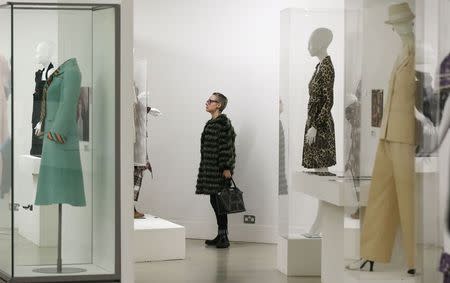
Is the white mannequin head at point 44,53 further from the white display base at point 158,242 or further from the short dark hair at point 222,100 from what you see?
Result: the short dark hair at point 222,100

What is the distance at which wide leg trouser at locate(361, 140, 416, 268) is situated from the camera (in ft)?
18.9

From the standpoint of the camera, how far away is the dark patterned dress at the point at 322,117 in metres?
8.58

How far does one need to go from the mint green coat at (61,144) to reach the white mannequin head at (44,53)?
0.10 m

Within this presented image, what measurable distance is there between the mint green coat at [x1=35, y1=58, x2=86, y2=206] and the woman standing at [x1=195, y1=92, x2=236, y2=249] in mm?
4030

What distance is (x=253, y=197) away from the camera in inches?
461

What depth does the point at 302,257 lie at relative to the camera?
8.78m

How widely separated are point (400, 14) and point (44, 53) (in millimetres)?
2539

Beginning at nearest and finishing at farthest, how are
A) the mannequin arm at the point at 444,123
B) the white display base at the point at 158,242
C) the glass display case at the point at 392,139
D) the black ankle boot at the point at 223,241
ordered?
the mannequin arm at the point at 444,123, the glass display case at the point at 392,139, the white display base at the point at 158,242, the black ankle boot at the point at 223,241

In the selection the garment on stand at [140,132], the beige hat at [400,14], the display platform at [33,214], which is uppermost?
the beige hat at [400,14]

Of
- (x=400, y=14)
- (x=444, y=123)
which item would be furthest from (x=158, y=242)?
(x=444, y=123)

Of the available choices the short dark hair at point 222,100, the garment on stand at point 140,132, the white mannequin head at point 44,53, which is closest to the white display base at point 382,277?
the white mannequin head at point 44,53

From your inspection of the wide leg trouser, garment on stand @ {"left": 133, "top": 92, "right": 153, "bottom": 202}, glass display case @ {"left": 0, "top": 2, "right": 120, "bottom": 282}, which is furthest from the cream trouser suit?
garment on stand @ {"left": 133, "top": 92, "right": 153, "bottom": 202}

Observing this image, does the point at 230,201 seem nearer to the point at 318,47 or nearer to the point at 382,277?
the point at 318,47

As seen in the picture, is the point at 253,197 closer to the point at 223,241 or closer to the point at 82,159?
the point at 223,241
